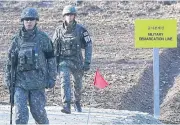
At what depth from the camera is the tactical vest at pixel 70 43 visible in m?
15.0

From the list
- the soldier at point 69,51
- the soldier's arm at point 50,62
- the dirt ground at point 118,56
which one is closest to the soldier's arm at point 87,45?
the soldier at point 69,51

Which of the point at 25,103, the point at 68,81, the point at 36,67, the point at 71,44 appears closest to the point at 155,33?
the point at 71,44

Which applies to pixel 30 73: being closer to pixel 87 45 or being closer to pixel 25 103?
pixel 25 103

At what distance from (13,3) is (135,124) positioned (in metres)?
24.8

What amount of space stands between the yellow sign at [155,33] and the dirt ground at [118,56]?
1.71m

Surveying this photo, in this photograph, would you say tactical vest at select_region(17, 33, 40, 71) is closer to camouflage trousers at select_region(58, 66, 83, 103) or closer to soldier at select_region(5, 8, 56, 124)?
soldier at select_region(5, 8, 56, 124)

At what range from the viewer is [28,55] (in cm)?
1210

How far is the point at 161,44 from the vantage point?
1580 centimetres

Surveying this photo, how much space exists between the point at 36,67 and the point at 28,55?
0.71 ft

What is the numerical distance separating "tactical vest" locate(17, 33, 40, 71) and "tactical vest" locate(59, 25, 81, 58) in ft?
9.57

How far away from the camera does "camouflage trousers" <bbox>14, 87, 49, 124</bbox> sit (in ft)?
39.6

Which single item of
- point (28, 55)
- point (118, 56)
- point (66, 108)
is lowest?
point (118, 56)

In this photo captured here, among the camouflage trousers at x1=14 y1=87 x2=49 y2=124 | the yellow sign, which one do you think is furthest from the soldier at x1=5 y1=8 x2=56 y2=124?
the yellow sign

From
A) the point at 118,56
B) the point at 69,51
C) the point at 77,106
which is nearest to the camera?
the point at 69,51
